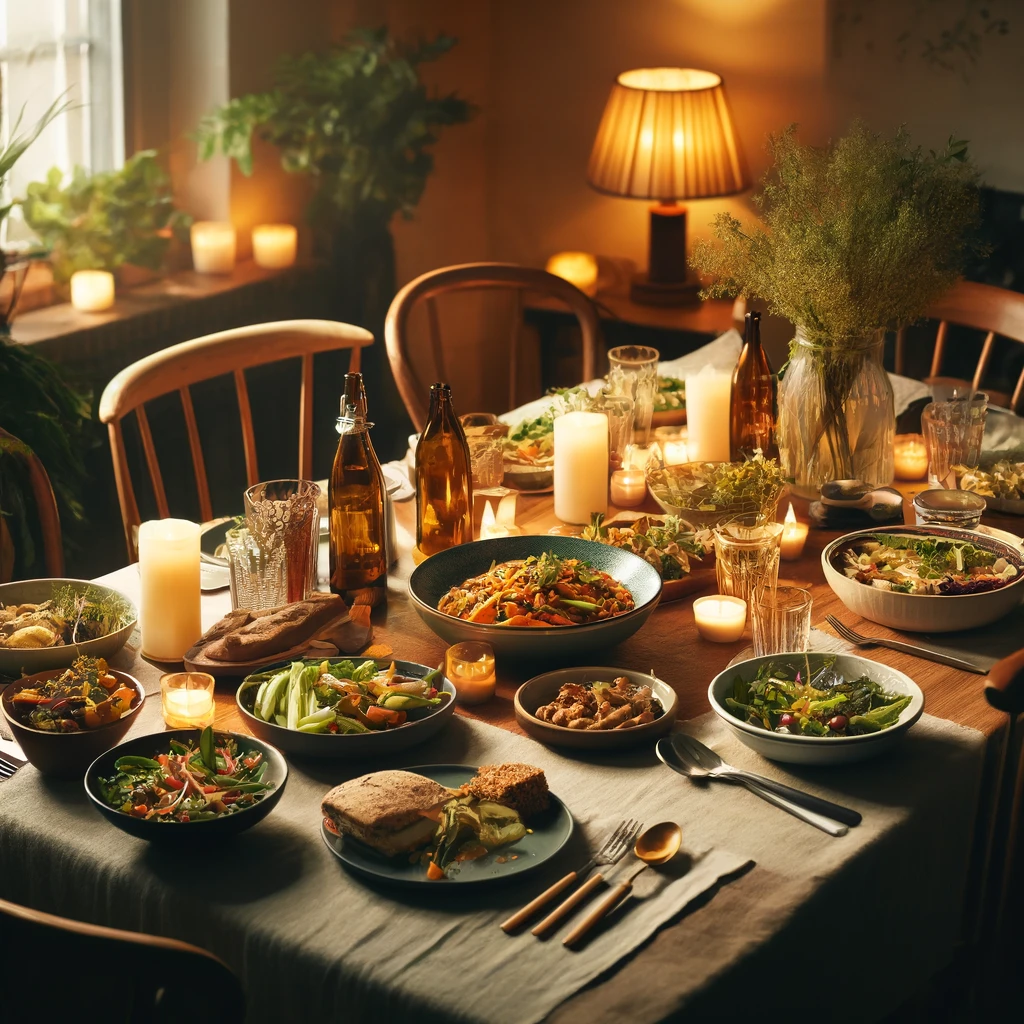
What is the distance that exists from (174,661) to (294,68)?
249cm

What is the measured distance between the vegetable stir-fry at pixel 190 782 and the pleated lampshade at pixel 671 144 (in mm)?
2820

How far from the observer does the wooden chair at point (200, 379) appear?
219 cm

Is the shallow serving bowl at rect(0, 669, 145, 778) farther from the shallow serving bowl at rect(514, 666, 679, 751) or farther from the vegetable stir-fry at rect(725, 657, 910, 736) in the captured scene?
the vegetable stir-fry at rect(725, 657, 910, 736)

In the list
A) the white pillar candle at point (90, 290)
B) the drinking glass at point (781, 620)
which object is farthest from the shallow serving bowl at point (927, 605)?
the white pillar candle at point (90, 290)

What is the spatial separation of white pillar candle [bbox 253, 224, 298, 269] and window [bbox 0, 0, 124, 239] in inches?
16.5

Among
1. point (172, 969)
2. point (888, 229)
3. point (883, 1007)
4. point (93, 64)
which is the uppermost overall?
point (93, 64)

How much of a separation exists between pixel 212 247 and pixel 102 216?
0.34 metres

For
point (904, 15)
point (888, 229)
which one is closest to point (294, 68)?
point (904, 15)

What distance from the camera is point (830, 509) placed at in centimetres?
207

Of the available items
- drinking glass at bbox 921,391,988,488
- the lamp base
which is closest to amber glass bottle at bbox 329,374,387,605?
drinking glass at bbox 921,391,988,488

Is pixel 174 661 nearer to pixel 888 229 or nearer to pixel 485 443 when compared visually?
pixel 485 443

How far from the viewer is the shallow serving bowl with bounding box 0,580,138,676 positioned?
1.57 m

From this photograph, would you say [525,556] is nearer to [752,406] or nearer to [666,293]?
[752,406]

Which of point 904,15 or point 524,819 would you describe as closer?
point 524,819
